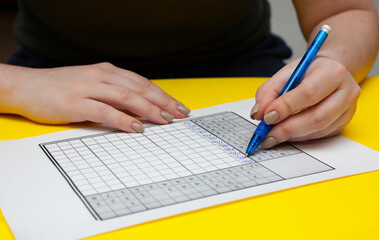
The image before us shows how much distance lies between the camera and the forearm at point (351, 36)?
907 mm

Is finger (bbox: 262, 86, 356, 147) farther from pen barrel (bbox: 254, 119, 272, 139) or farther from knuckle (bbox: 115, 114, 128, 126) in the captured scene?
knuckle (bbox: 115, 114, 128, 126)

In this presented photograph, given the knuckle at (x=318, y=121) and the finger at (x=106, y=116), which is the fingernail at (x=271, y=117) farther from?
the finger at (x=106, y=116)

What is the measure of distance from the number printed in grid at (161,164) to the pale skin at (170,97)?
0.03 m

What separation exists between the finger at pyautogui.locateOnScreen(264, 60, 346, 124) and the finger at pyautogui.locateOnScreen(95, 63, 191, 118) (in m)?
0.18

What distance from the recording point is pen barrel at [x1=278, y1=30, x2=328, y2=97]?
0.74 metres

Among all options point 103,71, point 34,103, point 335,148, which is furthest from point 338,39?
point 34,103

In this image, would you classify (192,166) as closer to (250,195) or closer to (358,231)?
(250,195)

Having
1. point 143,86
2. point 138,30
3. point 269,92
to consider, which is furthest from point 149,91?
point 138,30

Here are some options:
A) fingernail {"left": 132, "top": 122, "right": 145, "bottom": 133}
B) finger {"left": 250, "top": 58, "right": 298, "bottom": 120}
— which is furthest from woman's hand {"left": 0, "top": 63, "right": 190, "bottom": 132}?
finger {"left": 250, "top": 58, "right": 298, "bottom": 120}

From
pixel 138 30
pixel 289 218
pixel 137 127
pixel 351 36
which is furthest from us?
pixel 138 30

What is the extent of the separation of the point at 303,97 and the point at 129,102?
0.28m

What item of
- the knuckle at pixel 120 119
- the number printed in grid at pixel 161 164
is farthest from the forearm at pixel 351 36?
the knuckle at pixel 120 119

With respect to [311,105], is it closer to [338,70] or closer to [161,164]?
[338,70]

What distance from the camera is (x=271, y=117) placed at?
2.33 ft
